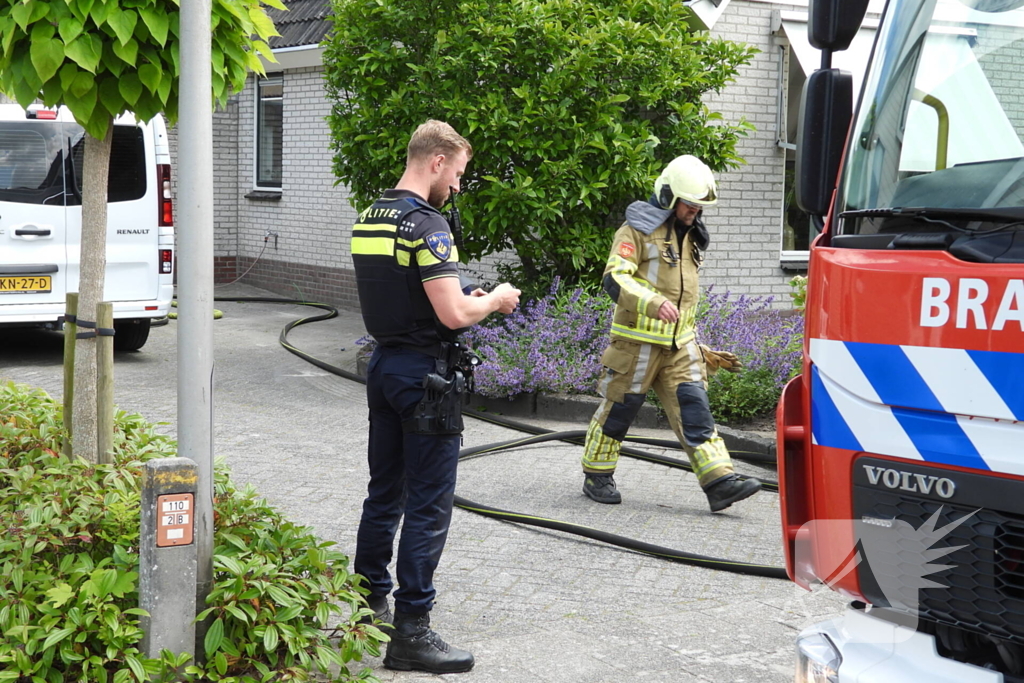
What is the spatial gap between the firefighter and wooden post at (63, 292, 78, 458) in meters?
2.72

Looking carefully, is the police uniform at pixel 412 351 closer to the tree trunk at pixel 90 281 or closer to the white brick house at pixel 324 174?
the tree trunk at pixel 90 281

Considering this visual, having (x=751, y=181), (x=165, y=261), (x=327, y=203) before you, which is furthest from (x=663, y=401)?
(x=327, y=203)

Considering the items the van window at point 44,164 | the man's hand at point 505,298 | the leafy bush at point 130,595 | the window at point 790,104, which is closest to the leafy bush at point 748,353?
the window at point 790,104

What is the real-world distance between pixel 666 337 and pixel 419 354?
7.77ft

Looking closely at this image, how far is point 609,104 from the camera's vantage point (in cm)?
915

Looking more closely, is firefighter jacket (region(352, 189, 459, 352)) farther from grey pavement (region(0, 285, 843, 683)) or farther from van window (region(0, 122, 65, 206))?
van window (region(0, 122, 65, 206))

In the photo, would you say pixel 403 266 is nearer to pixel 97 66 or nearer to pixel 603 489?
pixel 97 66

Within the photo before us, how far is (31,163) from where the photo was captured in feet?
32.9

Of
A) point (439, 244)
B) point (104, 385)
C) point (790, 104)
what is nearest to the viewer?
point (439, 244)

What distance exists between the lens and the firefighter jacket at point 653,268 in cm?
615

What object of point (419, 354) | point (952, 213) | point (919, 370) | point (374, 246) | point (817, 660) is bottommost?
point (817, 660)

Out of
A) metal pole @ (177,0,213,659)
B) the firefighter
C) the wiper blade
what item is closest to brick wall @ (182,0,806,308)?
the firefighter

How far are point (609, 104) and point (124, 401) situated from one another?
4.42 metres

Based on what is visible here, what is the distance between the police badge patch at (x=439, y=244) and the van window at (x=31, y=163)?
716 centimetres
